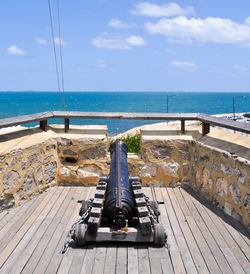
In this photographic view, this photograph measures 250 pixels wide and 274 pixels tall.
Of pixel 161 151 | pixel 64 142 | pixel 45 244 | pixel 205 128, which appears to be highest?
pixel 205 128

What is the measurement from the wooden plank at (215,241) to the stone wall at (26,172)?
2.39m

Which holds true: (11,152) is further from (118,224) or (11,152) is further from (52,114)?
(118,224)

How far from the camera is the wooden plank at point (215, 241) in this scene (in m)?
3.08

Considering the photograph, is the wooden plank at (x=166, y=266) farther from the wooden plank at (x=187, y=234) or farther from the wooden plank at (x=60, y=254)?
the wooden plank at (x=60, y=254)

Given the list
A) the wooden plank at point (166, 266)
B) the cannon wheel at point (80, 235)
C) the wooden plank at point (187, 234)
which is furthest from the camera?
the cannon wheel at point (80, 235)

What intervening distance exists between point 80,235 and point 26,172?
177cm

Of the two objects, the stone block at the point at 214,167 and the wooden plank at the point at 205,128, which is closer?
the stone block at the point at 214,167

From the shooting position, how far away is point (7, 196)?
173 inches

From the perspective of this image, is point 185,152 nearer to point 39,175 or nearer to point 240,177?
point 240,177

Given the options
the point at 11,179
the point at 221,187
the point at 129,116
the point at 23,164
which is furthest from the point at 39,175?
the point at 221,187

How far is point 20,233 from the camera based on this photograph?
3742 millimetres

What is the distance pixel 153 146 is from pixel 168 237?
206 cm

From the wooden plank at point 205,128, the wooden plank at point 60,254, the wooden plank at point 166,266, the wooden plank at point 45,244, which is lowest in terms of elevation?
the wooden plank at point 166,266

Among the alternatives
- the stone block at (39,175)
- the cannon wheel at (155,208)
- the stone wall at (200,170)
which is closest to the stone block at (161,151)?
the stone wall at (200,170)
